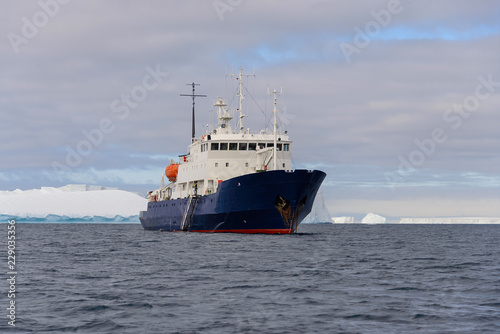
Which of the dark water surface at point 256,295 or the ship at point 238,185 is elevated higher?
the ship at point 238,185

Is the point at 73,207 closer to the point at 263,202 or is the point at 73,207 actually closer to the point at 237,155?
the point at 237,155

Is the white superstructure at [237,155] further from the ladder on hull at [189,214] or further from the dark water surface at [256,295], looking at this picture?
the dark water surface at [256,295]

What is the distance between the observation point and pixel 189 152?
200 ft

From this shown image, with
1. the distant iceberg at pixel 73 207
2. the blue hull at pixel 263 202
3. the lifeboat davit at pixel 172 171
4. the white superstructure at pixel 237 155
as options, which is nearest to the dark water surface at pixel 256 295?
the blue hull at pixel 263 202

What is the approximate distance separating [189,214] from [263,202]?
12458 mm

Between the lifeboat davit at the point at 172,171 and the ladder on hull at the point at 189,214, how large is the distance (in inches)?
418

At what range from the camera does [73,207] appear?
14762 cm

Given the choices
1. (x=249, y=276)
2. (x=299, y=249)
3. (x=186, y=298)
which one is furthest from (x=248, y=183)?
(x=186, y=298)

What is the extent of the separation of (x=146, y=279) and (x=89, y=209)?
5153 inches

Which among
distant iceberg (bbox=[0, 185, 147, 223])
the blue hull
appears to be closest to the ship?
the blue hull

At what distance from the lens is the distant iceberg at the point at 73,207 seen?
14100 centimetres

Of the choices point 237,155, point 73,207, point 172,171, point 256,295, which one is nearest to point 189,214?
point 237,155

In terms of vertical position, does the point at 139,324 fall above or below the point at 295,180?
below

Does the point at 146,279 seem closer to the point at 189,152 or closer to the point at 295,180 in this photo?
the point at 295,180
